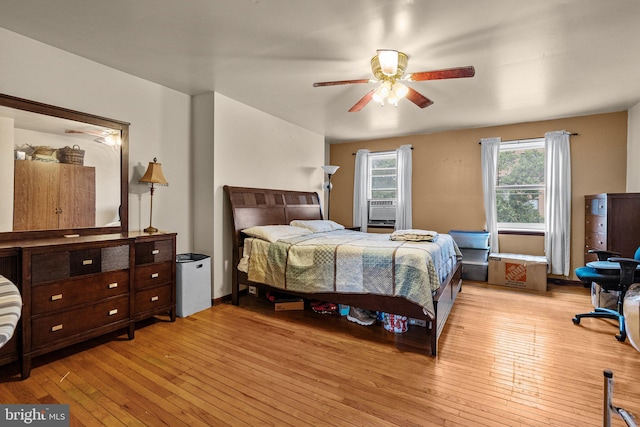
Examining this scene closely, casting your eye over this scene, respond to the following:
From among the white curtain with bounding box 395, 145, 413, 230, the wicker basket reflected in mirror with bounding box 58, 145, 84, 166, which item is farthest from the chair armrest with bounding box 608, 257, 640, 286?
the wicker basket reflected in mirror with bounding box 58, 145, 84, 166

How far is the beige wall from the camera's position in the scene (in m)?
4.36

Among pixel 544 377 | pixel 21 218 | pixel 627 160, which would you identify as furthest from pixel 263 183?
pixel 627 160

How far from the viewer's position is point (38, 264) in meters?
2.17

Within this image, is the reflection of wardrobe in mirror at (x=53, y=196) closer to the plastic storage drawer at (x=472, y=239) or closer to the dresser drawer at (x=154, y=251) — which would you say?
the dresser drawer at (x=154, y=251)

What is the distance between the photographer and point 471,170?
523 cm

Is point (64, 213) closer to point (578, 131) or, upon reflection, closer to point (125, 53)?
point (125, 53)

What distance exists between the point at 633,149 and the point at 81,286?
6.42 meters

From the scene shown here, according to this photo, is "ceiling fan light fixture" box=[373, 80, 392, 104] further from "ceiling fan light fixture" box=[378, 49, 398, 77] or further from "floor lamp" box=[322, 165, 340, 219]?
"floor lamp" box=[322, 165, 340, 219]

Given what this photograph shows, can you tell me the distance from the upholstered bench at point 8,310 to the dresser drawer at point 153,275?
80.5 inches

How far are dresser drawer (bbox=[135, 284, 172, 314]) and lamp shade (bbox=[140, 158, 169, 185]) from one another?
3.56 ft

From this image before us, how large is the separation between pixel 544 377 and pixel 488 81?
9.20 feet

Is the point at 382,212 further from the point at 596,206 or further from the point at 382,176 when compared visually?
the point at 596,206

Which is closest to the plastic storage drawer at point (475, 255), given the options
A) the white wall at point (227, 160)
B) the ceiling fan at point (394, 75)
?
the ceiling fan at point (394, 75)

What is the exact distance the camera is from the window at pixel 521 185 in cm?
488
